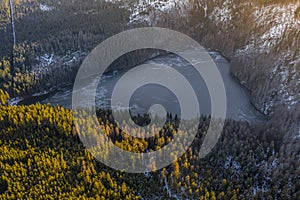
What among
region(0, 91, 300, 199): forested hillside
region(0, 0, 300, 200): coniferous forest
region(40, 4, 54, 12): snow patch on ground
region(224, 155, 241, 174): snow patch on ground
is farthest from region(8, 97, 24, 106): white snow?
region(224, 155, 241, 174): snow patch on ground

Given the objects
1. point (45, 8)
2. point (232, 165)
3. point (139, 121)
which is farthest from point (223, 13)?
point (232, 165)

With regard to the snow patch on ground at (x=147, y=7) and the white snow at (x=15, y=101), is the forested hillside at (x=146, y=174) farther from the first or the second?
the snow patch on ground at (x=147, y=7)

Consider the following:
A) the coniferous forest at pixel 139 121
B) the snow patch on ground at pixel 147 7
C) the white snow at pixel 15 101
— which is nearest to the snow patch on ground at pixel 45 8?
the coniferous forest at pixel 139 121

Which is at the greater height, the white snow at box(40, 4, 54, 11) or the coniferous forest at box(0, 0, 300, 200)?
the white snow at box(40, 4, 54, 11)

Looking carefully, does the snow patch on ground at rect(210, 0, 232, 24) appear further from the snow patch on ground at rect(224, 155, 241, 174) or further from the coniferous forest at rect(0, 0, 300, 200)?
the snow patch on ground at rect(224, 155, 241, 174)

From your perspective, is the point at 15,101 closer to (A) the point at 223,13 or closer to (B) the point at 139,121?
(B) the point at 139,121

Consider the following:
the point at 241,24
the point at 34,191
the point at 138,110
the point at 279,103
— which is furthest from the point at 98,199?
the point at 241,24

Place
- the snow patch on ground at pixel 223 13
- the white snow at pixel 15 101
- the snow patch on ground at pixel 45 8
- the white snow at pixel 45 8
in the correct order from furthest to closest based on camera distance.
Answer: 1. the white snow at pixel 45 8
2. the snow patch on ground at pixel 45 8
3. the snow patch on ground at pixel 223 13
4. the white snow at pixel 15 101

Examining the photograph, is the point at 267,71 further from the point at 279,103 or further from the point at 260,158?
the point at 260,158
